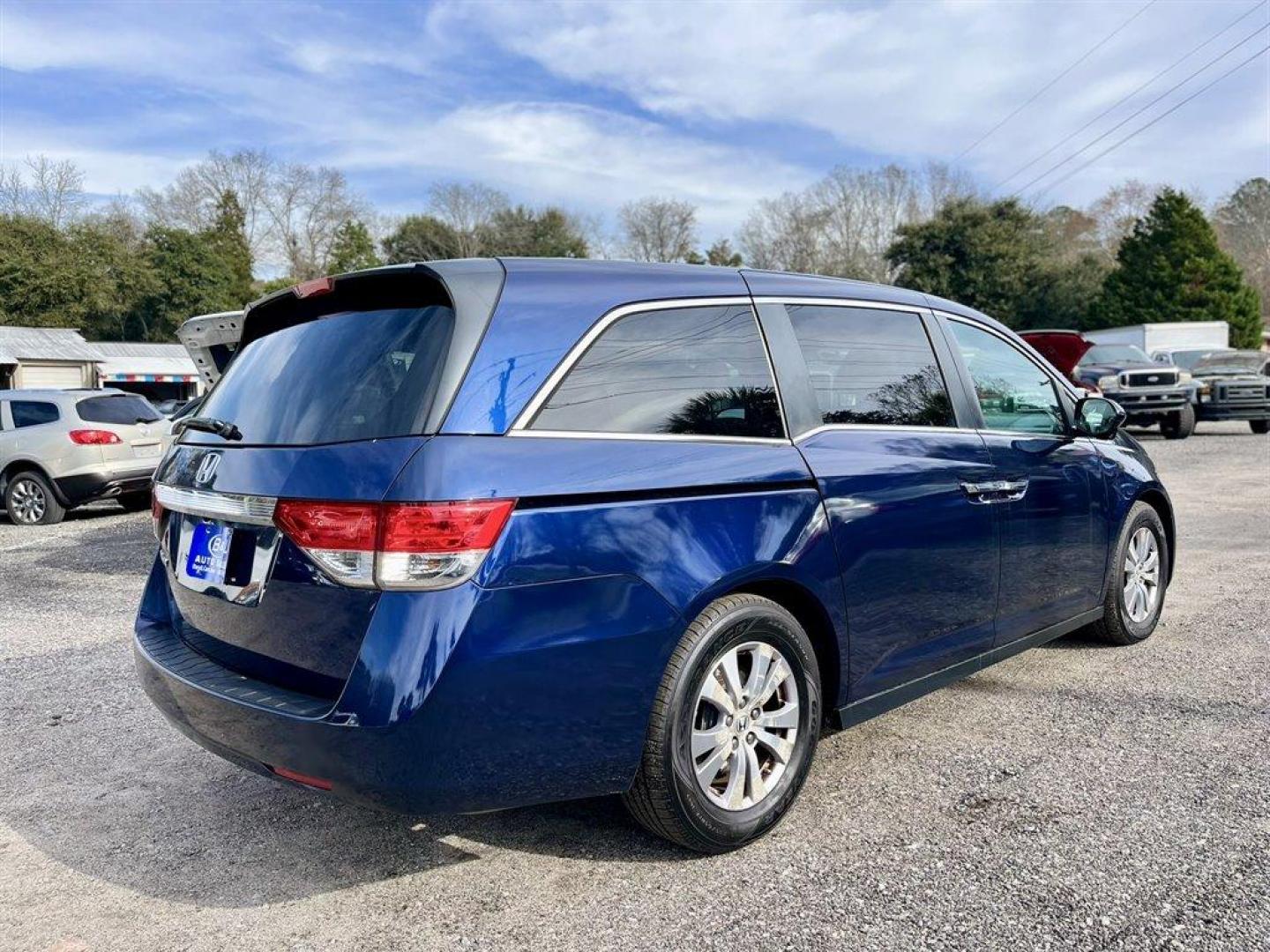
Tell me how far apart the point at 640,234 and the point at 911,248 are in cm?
2129

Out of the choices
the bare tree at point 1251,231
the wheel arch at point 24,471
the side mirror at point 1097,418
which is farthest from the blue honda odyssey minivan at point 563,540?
the bare tree at point 1251,231

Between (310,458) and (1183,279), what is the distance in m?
42.0

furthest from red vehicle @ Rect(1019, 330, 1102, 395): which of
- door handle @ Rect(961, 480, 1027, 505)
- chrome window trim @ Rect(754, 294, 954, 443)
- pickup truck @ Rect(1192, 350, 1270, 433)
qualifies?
chrome window trim @ Rect(754, 294, 954, 443)

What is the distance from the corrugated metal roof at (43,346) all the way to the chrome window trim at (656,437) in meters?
41.8

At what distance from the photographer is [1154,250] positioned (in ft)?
124

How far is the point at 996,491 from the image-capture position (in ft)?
12.2

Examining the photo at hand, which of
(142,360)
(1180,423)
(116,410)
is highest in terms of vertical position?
(142,360)

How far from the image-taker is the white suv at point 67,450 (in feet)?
36.3

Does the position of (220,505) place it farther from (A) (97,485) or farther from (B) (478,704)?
(A) (97,485)

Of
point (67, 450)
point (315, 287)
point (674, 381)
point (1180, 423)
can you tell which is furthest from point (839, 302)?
point (1180, 423)

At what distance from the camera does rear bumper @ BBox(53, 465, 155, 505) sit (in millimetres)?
11047

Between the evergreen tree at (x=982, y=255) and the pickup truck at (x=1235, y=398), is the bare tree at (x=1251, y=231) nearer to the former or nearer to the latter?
the evergreen tree at (x=982, y=255)

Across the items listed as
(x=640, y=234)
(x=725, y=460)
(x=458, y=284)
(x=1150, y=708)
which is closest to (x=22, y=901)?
(x=458, y=284)

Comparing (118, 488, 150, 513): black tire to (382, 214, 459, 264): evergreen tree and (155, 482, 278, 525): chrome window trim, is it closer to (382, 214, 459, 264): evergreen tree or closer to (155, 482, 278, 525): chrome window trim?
(155, 482, 278, 525): chrome window trim
